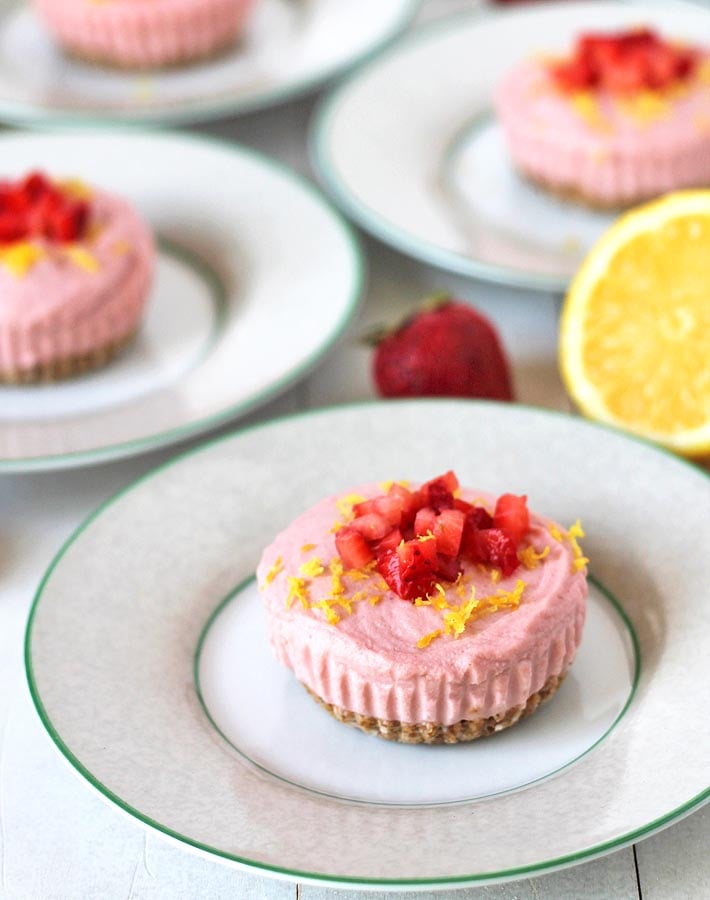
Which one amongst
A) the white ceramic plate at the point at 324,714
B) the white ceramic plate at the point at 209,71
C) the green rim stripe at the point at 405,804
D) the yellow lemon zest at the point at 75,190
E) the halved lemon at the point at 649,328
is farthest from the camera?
the white ceramic plate at the point at 209,71

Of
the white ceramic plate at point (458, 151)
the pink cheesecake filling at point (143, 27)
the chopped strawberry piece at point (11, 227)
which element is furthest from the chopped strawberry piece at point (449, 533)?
the pink cheesecake filling at point (143, 27)

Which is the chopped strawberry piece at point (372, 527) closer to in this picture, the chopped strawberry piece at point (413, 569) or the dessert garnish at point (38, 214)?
the chopped strawberry piece at point (413, 569)

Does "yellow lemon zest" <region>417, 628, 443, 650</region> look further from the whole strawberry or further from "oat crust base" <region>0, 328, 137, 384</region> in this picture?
"oat crust base" <region>0, 328, 137, 384</region>

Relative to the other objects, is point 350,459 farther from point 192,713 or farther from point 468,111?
point 468,111

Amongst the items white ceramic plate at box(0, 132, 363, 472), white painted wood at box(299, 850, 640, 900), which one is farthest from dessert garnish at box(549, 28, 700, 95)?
white painted wood at box(299, 850, 640, 900)

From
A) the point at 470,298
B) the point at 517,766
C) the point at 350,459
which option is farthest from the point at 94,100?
the point at 517,766

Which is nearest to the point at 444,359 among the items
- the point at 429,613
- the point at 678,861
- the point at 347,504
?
the point at 347,504

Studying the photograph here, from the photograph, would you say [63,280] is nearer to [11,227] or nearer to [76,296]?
[76,296]
